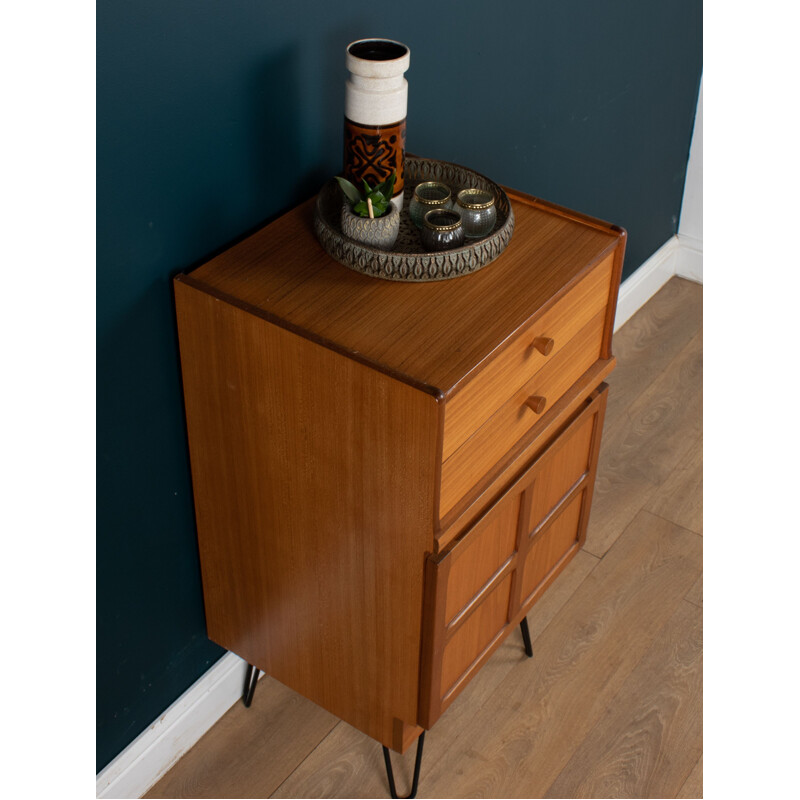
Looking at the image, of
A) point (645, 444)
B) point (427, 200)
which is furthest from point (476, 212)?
point (645, 444)

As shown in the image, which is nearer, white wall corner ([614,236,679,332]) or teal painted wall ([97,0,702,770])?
teal painted wall ([97,0,702,770])

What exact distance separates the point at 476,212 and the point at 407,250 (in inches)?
4.2

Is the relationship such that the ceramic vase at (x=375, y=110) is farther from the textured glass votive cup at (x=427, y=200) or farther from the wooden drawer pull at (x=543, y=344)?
the wooden drawer pull at (x=543, y=344)

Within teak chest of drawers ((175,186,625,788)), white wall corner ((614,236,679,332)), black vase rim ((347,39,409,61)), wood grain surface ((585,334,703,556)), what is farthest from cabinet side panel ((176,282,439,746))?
white wall corner ((614,236,679,332))

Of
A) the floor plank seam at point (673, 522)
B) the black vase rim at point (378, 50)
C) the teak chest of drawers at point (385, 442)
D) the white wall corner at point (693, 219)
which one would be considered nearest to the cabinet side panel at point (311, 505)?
the teak chest of drawers at point (385, 442)

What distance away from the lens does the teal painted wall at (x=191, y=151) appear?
1.28 meters

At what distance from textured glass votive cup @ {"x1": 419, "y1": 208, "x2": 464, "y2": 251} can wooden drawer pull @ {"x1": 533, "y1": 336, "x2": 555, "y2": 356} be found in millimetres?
164

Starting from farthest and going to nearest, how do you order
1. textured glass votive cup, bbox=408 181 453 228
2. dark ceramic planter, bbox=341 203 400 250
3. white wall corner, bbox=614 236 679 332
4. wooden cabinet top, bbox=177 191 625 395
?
white wall corner, bbox=614 236 679 332 → textured glass votive cup, bbox=408 181 453 228 → dark ceramic planter, bbox=341 203 400 250 → wooden cabinet top, bbox=177 191 625 395

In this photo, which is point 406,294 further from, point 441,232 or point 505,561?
point 505,561

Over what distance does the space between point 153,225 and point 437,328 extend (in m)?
0.38

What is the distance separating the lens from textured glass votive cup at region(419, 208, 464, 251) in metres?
1.40

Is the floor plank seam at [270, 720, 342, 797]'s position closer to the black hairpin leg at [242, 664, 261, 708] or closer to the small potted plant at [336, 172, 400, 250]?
the black hairpin leg at [242, 664, 261, 708]

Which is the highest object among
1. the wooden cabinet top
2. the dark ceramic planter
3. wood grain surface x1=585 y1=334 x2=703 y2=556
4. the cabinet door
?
the dark ceramic planter

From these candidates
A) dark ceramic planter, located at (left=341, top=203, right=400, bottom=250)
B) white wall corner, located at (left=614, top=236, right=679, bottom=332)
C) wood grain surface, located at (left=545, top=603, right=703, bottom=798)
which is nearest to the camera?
dark ceramic planter, located at (left=341, top=203, right=400, bottom=250)
